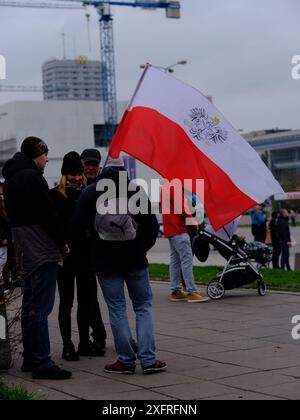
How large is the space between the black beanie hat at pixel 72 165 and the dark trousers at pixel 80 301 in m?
0.85

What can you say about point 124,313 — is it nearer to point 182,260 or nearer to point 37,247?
point 37,247

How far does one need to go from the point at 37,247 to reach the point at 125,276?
809mm

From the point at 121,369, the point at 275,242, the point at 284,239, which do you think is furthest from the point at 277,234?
the point at 121,369

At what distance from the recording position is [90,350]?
8.30 meters

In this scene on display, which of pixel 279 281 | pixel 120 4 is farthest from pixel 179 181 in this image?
pixel 120 4

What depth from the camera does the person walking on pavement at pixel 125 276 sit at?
23.7 feet

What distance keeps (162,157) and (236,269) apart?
14.3ft

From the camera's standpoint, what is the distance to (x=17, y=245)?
7242 millimetres

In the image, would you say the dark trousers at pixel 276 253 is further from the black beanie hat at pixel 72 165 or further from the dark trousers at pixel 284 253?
the black beanie hat at pixel 72 165

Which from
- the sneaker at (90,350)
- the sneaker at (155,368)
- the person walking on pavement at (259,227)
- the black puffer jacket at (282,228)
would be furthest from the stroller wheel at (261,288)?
the person walking on pavement at (259,227)

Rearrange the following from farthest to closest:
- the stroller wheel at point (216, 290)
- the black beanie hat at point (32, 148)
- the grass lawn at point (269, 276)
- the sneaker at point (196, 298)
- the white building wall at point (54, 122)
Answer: the white building wall at point (54, 122)
the grass lawn at point (269, 276)
the stroller wheel at point (216, 290)
the sneaker at point (196, 298)
the black beanie hat at point (32, 148)

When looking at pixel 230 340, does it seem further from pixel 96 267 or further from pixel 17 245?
pixel 17 245

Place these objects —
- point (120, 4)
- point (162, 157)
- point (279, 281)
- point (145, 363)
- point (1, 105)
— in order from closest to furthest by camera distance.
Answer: point (145, 363)
point (162, 157)
point (279, 281)
point (120, 4)
point (1, 105)

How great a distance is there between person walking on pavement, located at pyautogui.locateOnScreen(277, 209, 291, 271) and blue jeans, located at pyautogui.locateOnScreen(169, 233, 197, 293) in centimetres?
908
